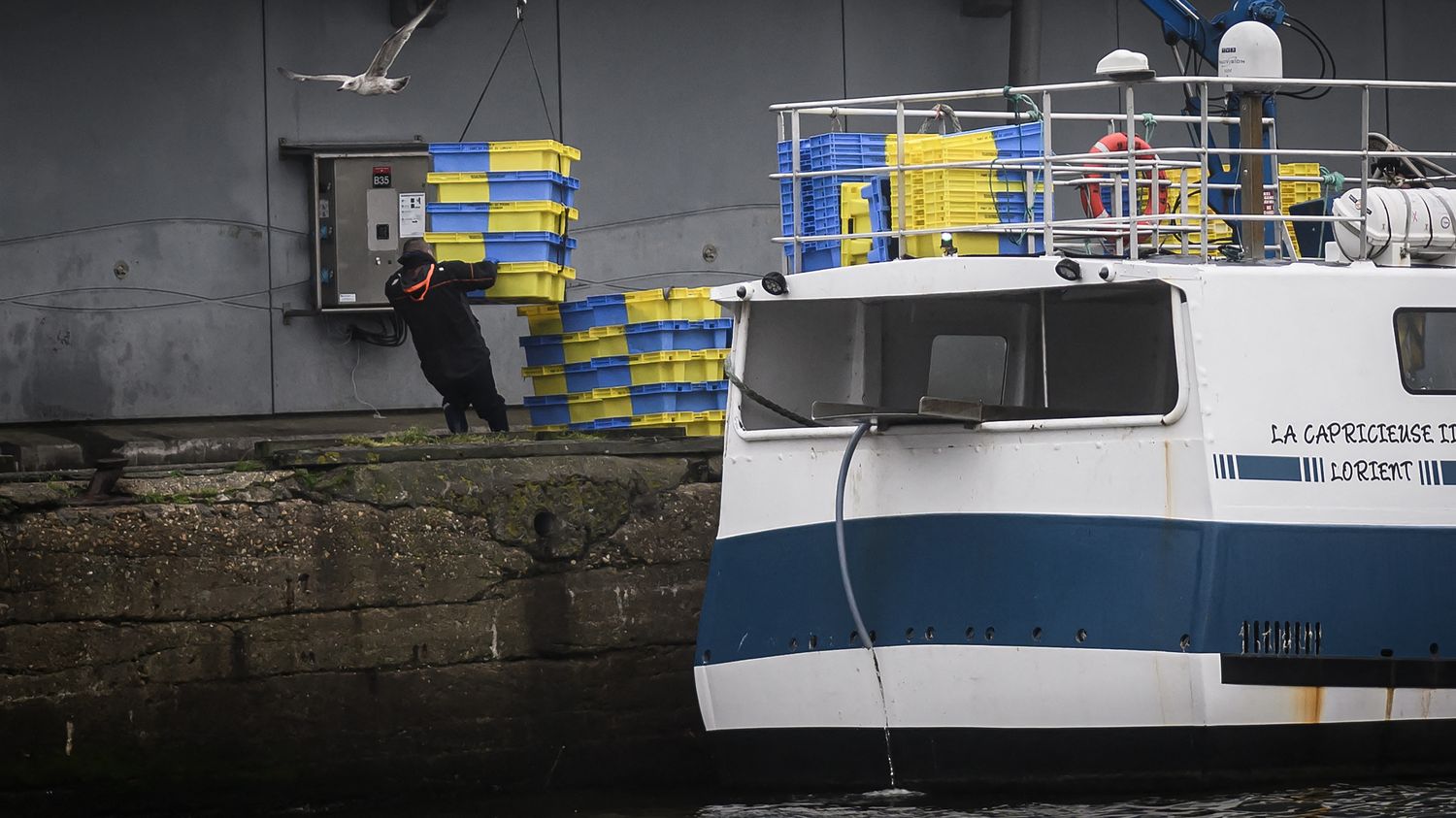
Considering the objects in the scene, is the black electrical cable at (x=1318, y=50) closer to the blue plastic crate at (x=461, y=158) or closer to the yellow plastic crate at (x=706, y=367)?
the yellow plastic crate at (x=706, y=367)

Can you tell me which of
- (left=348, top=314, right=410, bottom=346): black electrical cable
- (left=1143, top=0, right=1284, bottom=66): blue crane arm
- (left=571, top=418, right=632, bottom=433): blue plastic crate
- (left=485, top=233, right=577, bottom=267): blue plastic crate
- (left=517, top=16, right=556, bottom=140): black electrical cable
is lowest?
(left=571, top=418, right=632, bottom=433): blue plastic crate

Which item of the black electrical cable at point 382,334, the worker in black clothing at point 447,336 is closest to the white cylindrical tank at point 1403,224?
the worker in black clothing at point 447,336

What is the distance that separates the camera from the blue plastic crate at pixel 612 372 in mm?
10547

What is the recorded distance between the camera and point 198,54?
14086 millimetres


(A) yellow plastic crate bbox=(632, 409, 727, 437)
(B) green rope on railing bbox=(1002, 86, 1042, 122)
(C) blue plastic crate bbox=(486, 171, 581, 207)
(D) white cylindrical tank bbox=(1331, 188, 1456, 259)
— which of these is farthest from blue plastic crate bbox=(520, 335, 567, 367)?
(D) white cylindrical tank bbox=(1331, 188, 1456, 259)

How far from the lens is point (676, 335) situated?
411 inches

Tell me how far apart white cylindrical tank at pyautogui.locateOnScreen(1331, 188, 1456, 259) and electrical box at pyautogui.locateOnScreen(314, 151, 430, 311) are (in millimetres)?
8151

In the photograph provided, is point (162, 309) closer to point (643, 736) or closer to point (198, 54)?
point (198, 54)

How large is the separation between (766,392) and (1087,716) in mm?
2153

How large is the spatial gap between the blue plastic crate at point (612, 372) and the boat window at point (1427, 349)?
4436 mm

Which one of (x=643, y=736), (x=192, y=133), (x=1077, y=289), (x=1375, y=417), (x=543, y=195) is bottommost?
(x=643, y=736)

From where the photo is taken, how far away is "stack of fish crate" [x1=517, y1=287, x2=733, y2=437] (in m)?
10.4

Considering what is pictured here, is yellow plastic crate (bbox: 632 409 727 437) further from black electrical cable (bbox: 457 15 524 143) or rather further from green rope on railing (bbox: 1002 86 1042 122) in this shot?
black electrical cable (bbox: 457 15 524 143)

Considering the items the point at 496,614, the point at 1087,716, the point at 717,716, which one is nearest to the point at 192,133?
the point at 496,614
